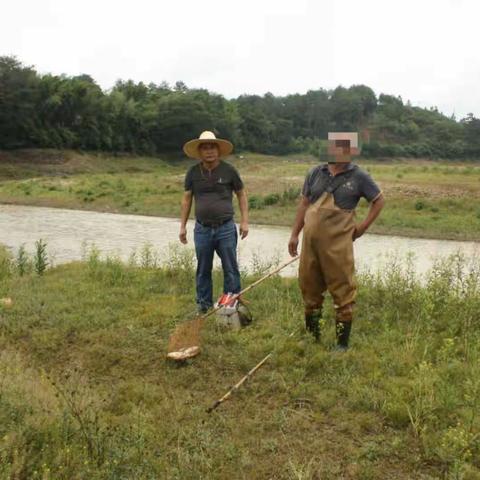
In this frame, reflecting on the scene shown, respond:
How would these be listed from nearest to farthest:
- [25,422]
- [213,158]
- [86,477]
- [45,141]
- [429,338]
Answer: [86,477], [25,422], [429,338], [213,158], [45,141]

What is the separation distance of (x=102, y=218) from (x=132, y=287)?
47.4 feet

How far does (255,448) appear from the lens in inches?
141

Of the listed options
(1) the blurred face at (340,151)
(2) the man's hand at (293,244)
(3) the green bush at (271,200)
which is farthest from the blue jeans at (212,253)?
(3) the green bush at (271,200)

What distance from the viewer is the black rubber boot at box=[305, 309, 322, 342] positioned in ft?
16.8

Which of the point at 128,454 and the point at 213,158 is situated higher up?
the point at 213,158

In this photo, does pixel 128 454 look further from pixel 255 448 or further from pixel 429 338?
pixel 429 338

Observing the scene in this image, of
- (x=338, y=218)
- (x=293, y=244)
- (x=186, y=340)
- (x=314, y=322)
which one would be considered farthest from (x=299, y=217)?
(x=186, y=340)

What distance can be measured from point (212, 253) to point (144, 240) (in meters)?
9.79

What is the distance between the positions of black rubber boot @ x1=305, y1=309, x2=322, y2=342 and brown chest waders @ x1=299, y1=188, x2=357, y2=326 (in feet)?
0.82

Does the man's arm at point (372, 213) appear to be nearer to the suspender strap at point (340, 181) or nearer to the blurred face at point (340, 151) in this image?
the suspender strap at point (340, 181)

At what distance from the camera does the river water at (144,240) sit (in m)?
12.7

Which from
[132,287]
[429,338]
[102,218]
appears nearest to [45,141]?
[102,218]

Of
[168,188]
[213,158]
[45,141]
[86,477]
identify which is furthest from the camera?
[45,141]

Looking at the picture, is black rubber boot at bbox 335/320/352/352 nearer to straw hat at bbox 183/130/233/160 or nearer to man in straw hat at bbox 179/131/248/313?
man in straw hat at bbox 179/131/248/313
